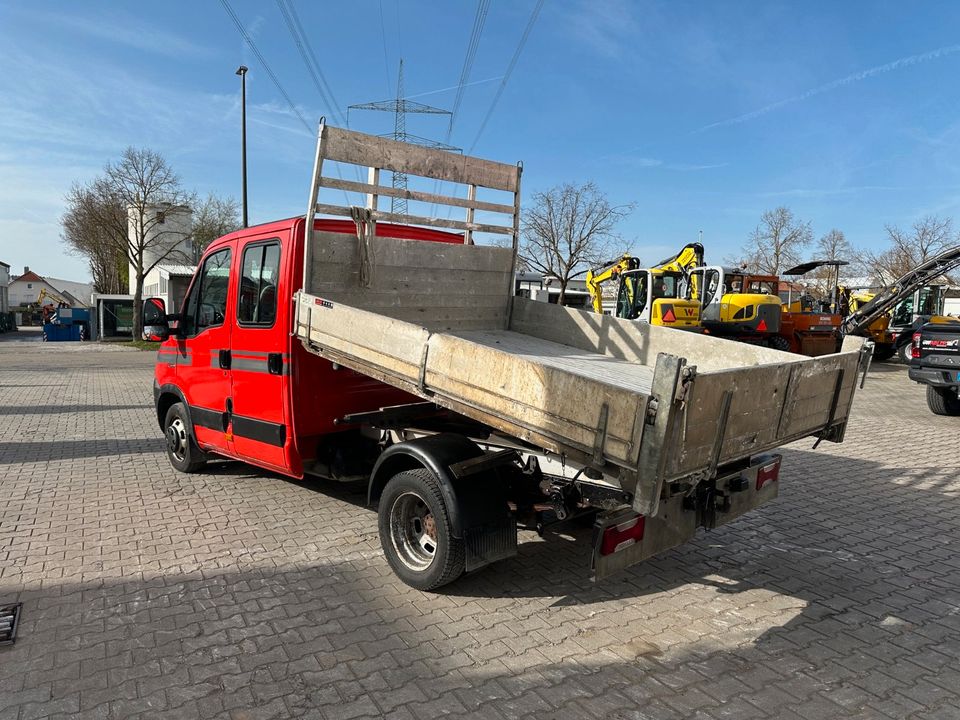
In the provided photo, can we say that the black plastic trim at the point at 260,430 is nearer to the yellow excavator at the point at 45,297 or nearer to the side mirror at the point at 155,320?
the side mirror at the point at 155,320

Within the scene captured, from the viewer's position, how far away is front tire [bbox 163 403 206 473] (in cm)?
648

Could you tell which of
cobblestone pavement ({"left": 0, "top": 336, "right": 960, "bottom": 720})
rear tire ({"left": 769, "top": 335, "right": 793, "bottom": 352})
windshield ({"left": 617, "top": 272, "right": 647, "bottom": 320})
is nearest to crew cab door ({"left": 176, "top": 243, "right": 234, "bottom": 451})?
cobblestone pavement ({"left": 0, "top": 336, "right": 960, "bottom": 720})

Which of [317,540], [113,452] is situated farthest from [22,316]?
[317,540]

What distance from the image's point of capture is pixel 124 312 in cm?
3359

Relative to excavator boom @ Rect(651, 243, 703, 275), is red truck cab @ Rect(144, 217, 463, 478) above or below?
below

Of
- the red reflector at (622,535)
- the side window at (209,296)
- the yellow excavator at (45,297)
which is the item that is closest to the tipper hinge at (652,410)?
the red reflector at (622,535)

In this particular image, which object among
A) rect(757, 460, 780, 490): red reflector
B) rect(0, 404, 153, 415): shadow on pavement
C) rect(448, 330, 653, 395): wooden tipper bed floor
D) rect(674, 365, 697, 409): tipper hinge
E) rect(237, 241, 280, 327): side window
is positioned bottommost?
rect(0, 404, 153, 415): shadow on pavement

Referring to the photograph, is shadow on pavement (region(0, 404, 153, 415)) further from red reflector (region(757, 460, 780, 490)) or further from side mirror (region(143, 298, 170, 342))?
red reflector (region(757, 460, 780, 490))

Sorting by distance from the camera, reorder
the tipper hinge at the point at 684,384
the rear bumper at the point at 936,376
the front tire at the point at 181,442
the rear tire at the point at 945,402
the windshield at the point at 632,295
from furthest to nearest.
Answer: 1. the windshield at the point at 632,295
2. the rear tire at the point at 945,402
3. the rear bumper at the point at 936,376
4. the front tire at the point at 181,442
5. the tipper hinge at the point at 684,384

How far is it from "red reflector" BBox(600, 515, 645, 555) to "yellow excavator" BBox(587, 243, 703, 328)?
1142 centimetres

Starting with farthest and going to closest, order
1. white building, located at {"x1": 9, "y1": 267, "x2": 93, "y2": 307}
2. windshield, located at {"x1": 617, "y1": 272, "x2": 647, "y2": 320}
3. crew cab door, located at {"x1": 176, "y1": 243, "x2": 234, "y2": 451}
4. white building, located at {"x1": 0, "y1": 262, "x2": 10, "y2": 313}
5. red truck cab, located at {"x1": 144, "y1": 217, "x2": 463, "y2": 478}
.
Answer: white building, located at {"x1": 9, "y1": 267, "x2": 93, "y2": 307} < white building, located at {"x1": 0, "y1": 262, "x2": 10, "y2": 313} < windshield, located at {"x1": 617, "y1": 272, "x2": 647, "y2": 320} < crew cab door, located at {"x1": 176, "y1": 243, "x2": 234, "y2": 451} < red truck cab, located at {"x1": 144, "y1": 217, "x2": 463, "y2": 478}

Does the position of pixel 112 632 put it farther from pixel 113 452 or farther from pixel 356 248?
pixel 113 452

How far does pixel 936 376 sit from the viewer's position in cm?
1046

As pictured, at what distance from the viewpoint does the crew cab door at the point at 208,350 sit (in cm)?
565
